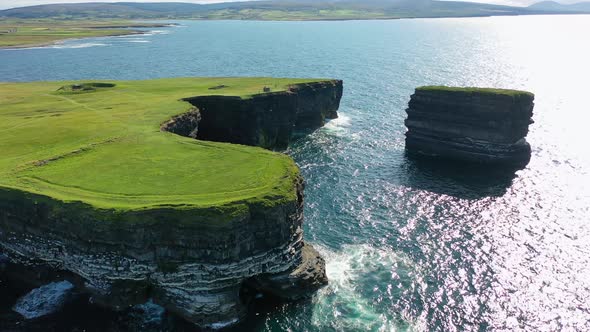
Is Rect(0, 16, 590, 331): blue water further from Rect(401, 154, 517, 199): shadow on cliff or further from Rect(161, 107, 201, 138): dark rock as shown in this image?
Rect(161, 107, 201, 138): dark rock

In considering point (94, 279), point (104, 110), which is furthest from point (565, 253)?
point (104, 110)

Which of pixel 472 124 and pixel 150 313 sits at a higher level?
pixel 472 124

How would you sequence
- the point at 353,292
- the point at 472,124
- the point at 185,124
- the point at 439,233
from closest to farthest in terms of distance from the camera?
the point at 353,292
the point at 439,233
the point at 185,124
the point at 472,124

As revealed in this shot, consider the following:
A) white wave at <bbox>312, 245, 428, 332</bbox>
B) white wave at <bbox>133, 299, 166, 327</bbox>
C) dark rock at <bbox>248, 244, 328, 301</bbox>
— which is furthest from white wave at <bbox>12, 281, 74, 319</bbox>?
white wave at <bbox>312, 245, 428, 332</bbox>

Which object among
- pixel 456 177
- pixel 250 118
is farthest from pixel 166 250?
pixel 456 177

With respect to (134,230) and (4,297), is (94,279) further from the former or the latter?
(4,297)

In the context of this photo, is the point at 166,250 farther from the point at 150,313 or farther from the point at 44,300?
the point at 44,300

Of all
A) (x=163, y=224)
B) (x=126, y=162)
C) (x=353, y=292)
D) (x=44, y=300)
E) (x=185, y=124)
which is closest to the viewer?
(x=163, y=224)

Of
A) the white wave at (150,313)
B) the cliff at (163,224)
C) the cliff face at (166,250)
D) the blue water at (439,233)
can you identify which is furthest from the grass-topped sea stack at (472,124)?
the white wave at (150,313)
